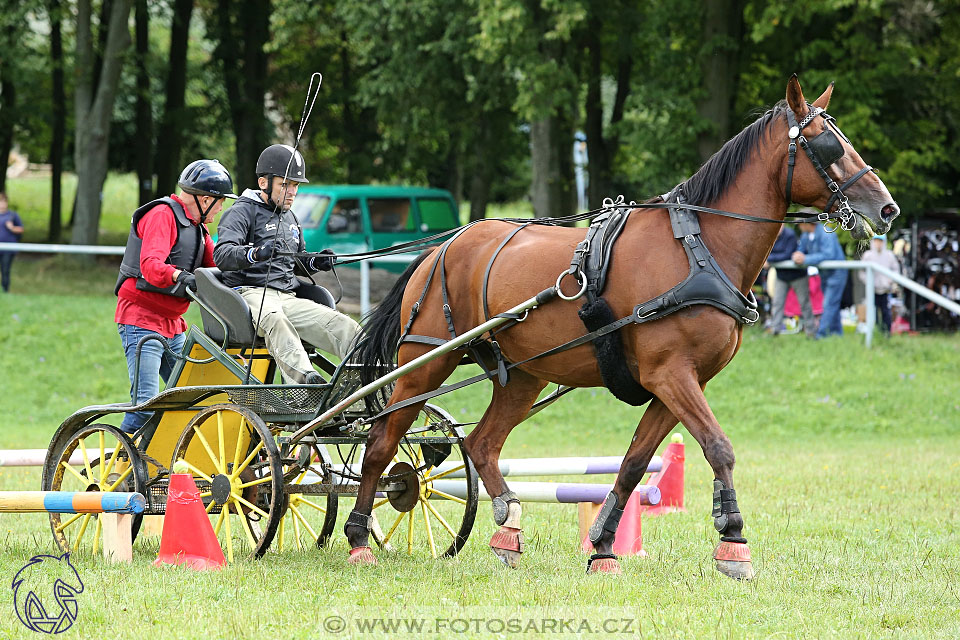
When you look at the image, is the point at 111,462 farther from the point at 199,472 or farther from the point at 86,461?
the point at 199,472

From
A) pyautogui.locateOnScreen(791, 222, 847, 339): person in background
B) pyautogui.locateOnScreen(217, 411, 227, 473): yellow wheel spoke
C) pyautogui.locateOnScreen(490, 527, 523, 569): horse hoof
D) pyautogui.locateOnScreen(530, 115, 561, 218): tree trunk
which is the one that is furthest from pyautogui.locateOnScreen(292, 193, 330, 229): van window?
pyautogui.locateOnScreen(490, 527, 523, 569): horse hoof

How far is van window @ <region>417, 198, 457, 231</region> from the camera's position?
2266 centimetres

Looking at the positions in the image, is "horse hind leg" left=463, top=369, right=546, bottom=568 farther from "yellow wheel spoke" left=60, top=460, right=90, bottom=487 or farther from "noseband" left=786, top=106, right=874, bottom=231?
"yellow wheel spoke" left=60, top=460, right=90, bottom=487

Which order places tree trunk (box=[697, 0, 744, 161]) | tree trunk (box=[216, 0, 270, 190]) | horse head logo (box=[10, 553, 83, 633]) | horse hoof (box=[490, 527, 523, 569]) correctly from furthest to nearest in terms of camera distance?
1. tree trunk (box=[216, 0, 270, 190])
2. tree trunk (box=[697, 0, 744, 161])
3. horse hoof (box=[490, 527, 523, 569])
4. horse head logo (box=[10, 553, 83, 633])

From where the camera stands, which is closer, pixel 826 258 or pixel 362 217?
pixel 826 258

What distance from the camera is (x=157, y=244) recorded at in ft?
23.5

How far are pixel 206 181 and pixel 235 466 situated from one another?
1.71 meters

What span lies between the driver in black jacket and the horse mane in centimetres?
219

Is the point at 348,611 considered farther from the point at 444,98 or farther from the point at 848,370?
the point at 444,98

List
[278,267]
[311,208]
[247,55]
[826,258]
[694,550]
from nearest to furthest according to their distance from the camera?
[694,550], [278,267], [826,258], [311,208], [247,55]

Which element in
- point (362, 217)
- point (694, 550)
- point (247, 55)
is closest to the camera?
point (694, 550)

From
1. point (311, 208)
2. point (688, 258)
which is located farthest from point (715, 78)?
point (688, 258)

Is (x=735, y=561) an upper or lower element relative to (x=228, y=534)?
upper

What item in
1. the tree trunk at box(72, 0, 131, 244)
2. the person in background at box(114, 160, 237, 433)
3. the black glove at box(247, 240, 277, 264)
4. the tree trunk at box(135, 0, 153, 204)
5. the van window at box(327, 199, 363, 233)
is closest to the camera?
the black glove at box(247, 240, 277, 264)
